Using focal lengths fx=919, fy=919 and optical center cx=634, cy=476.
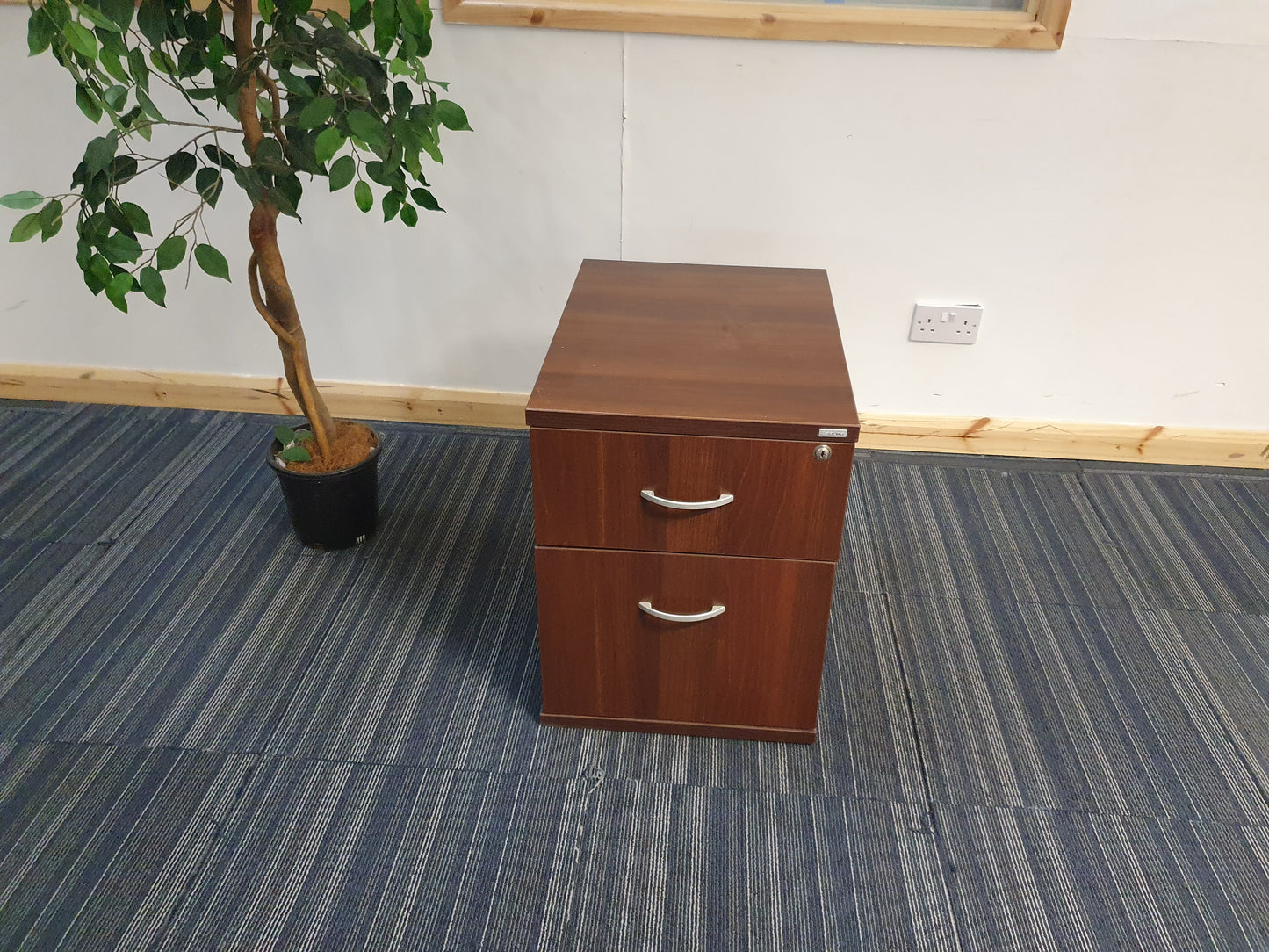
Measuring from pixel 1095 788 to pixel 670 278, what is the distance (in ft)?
3.52

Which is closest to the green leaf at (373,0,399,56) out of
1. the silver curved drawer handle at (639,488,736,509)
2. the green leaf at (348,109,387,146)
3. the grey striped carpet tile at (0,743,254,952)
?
the green leaf at (348,109,387,146)

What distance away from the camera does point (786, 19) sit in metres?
1.77

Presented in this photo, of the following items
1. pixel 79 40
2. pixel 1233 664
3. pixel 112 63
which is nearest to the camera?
pixel 79 40

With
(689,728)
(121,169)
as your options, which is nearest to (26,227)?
(121,169)

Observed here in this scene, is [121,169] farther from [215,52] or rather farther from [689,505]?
[689,505]

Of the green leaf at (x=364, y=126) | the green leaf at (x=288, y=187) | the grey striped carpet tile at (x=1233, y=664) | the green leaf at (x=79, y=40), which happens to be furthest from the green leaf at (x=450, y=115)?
the grey striped carpet tile at (x=1233, y=664)

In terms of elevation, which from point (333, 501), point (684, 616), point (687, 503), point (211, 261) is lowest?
point (333, 501)

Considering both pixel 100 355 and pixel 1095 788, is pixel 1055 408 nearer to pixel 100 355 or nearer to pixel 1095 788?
pixel 1095 788

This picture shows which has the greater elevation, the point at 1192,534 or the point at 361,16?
the point at 361,16

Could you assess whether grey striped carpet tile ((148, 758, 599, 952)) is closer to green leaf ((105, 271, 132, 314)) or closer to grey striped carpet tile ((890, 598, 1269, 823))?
grey striped carpet tile ((890, 598, 1269, 823))

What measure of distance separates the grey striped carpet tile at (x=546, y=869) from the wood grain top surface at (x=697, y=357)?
0.59 m

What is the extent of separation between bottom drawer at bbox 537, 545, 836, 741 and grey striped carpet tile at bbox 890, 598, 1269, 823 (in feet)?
0.91

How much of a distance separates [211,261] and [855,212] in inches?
50.0

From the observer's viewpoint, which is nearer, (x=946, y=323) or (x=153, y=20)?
(x=153, y=20)
